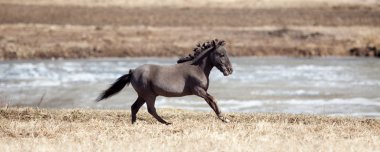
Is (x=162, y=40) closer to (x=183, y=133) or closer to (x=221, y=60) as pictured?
(x=221, y=60)

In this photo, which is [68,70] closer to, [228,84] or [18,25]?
[228,84]

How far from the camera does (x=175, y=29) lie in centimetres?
4675

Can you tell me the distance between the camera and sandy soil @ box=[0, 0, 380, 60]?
3997 centimetres

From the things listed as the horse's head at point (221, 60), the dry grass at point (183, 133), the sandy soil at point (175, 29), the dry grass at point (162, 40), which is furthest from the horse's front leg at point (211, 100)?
the dry grass at point (162, 40)

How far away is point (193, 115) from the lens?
1523cm

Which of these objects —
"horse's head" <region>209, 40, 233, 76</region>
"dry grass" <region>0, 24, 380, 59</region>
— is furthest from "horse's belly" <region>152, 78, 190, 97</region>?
"dry grass" <region>0, 24, 380, 59</region>

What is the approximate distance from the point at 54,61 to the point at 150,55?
500 centimetres

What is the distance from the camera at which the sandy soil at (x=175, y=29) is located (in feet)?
131

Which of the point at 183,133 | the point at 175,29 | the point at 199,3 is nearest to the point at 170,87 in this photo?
the point at 183,133

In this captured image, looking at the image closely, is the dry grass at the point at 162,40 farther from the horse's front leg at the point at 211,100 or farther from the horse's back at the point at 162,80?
the horse's front leg at the point at 211,100

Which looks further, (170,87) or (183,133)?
(170,87)

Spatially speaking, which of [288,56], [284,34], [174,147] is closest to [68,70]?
[288,56]

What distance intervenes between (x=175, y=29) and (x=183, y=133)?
114ft

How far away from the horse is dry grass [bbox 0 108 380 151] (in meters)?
0.38
